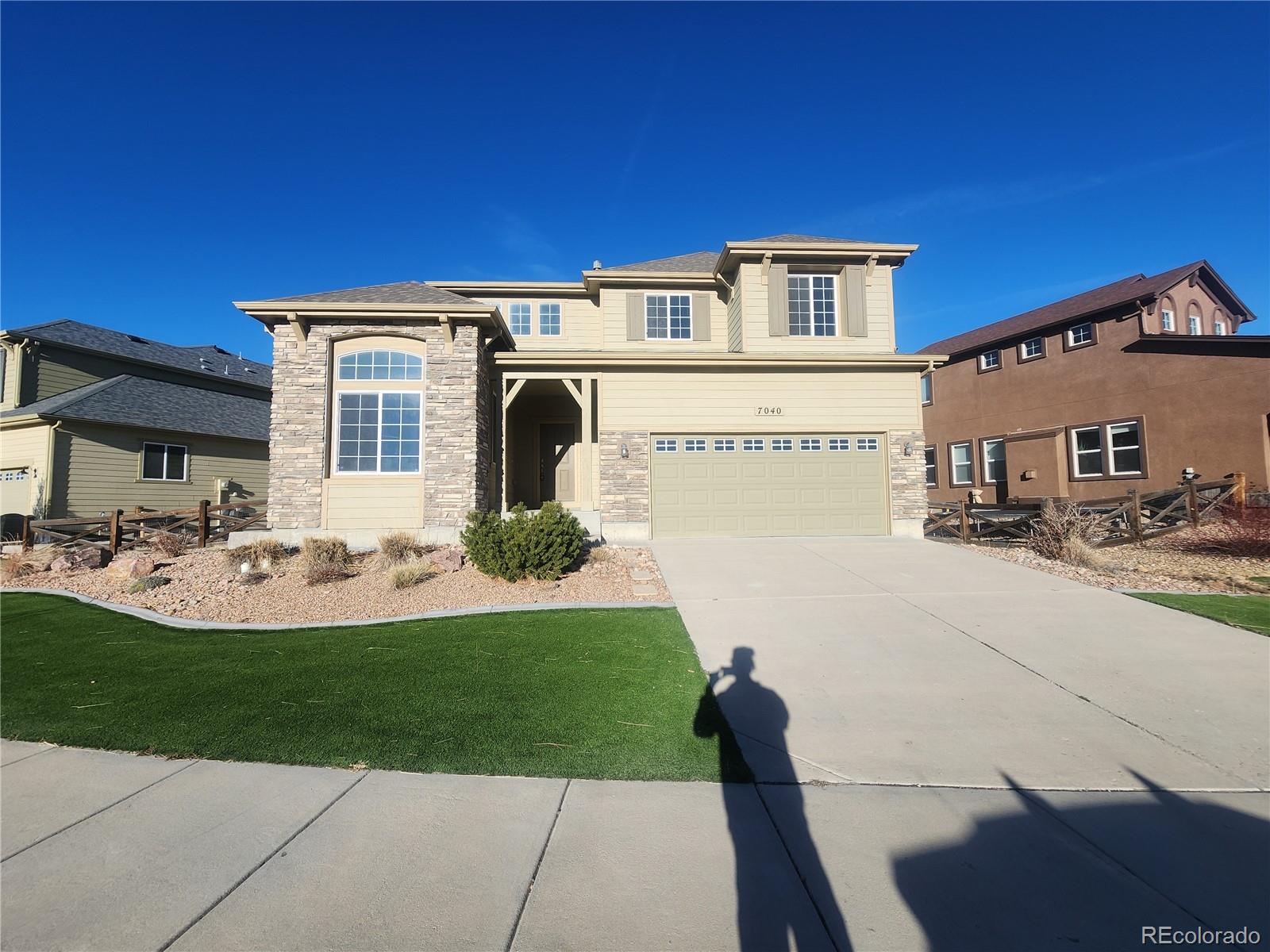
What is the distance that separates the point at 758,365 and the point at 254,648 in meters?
11.5

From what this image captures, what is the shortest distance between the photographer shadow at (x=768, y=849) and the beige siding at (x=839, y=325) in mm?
11858

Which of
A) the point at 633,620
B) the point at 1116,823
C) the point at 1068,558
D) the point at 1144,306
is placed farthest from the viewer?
the point at 1144,306

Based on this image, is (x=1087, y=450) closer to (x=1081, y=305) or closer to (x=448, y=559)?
(x=1081, y=305)

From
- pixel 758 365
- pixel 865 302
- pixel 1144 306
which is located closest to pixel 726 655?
pixel 758 365

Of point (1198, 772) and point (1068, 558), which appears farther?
point (1068, 558)

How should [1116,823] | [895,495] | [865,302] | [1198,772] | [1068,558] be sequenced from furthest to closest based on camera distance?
[865,302], [895,495], [1068,558], [1198,772], [1116,823]

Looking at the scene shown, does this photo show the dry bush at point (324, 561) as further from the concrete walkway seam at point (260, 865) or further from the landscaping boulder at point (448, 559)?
the concrete walkway seam at point (260, 865)

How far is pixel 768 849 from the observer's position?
2.70 m

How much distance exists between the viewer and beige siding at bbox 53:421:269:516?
1638cm

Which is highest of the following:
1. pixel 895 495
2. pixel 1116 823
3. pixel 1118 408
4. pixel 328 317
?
pixel 328 317

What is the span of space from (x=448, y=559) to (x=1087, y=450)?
19216 millimetres

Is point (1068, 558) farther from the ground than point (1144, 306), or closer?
closer

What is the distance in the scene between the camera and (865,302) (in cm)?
1498

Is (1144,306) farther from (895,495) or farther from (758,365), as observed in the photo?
(758,365)
